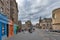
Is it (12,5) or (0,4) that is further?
(12,5)

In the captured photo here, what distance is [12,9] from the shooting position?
5812 centimetres

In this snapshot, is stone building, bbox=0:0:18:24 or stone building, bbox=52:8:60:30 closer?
stone building, bbox=0:0:18:24

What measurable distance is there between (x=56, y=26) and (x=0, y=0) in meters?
85.7

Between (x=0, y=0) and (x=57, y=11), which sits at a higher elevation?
(x=57, y=11)

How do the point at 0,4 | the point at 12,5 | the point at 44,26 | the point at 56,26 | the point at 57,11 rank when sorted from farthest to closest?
1. the point at 44,26
2. the point at 57,11
3. the point at 56,26
4. the point at 12,5
5. the point at 0,4

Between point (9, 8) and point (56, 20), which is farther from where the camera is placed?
point (56, 20)

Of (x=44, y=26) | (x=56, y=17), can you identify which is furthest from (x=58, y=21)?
(x=44, y=26)

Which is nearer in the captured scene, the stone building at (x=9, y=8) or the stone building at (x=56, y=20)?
the stone building at (x=9, y=8)

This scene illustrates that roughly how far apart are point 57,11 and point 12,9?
2688 inches

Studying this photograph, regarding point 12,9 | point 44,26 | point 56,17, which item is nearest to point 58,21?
point 56,17

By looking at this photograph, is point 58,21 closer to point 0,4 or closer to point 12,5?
point 12,5

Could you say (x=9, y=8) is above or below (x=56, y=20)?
below

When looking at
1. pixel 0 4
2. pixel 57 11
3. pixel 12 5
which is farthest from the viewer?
pixel 57 11

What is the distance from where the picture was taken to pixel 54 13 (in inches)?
4828
